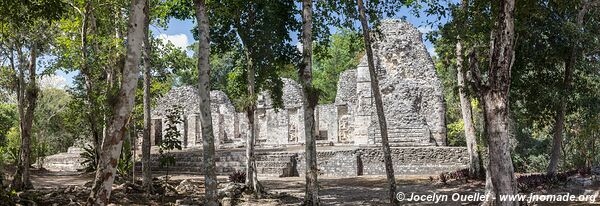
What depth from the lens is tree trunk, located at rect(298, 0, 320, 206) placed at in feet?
26.7

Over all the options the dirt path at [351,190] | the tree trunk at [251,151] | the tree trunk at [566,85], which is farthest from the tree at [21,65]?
the tree trunk at [566,85]

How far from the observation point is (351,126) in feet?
74.7

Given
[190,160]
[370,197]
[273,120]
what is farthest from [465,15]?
[273,120]

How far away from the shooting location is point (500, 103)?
5637 mm

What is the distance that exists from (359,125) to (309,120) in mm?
12155

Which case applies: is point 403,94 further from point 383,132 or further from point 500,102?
point 500,102

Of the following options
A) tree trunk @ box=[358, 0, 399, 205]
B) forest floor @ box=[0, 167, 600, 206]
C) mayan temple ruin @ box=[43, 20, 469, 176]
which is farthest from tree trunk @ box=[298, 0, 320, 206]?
mayan temple ruin @ box=[43, 20, 469, 176]

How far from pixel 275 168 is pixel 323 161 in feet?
6.11

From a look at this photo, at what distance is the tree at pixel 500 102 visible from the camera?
561cm

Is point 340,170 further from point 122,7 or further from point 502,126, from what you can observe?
point 502,126

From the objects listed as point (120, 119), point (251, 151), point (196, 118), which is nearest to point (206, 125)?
point (120, 119)

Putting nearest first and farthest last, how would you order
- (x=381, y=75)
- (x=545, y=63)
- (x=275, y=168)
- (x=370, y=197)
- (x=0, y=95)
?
(x=370, y=197) → (x=545, y=63) → (x=275, y=168) → (x=0, y=95) → (x=381, y=75)

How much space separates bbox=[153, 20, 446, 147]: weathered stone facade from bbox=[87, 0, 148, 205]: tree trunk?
50.0 ft

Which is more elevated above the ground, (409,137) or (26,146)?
(26,146)
